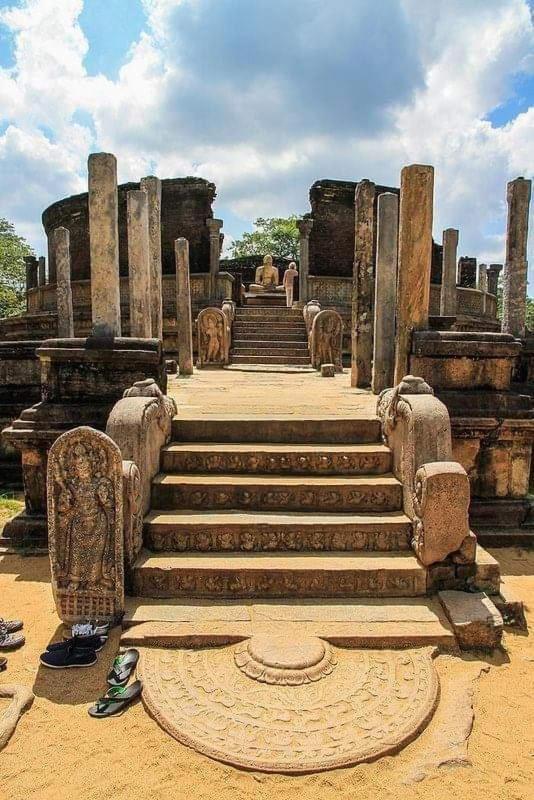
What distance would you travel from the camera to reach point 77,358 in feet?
16.9

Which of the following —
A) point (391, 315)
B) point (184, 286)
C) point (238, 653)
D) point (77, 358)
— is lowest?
point (238, 653)

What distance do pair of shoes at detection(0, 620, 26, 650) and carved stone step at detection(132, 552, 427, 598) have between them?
2.42 feet

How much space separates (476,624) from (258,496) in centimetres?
174

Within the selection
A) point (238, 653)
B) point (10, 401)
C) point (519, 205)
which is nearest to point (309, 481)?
point (238, 653)

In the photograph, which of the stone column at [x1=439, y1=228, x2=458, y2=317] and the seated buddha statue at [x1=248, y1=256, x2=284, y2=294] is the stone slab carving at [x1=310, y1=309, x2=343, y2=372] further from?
the seated buddha statue at [x1=248, y1=256, x2=284, y2=294]

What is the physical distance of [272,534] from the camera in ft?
12.4

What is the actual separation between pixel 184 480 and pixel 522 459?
3421mm

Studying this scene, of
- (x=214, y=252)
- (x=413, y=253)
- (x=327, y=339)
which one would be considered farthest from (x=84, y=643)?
(x=214, y=252)

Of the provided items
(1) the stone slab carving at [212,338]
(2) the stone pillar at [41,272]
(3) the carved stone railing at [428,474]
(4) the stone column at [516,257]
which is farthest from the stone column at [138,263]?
(2) the stone pillar at [41,272]

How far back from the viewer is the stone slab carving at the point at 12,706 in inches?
94.3

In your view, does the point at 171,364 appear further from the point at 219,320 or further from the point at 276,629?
the point at 276,629

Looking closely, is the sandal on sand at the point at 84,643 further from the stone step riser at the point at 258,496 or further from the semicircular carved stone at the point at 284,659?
the stone step riser at the point at 258,496

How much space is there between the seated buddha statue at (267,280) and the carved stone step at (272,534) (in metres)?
19.7

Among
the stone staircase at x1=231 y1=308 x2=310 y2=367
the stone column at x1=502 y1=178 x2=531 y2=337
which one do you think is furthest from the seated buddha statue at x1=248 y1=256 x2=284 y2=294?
the stone column at x1=502 y1=178 x2=531 y2=337
